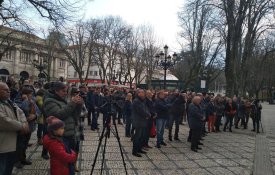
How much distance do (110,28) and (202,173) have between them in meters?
39.4

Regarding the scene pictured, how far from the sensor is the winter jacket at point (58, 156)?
4.62m

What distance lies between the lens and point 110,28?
45094mm

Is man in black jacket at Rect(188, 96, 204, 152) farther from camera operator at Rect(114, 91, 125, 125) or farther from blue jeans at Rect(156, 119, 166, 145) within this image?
camera operator at Rect(114, 91, 125, 125)

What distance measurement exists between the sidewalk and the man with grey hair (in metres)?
2.30

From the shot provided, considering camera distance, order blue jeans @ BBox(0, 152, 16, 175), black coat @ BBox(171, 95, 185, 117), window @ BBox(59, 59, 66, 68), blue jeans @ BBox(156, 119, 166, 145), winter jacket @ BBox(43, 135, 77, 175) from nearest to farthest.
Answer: blue jeans @ BBox(0, 152, 16, 175), winter jacket @ BBox(43, 135, 77, 175), blue jeans @ BBox(156, 119, 166, 145), black coat @ BBox(171, 95, 185, 117), window @ BBox(59, 59, 66, 68)

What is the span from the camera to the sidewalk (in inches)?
294

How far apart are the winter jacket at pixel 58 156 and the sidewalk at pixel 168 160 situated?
2.29 m

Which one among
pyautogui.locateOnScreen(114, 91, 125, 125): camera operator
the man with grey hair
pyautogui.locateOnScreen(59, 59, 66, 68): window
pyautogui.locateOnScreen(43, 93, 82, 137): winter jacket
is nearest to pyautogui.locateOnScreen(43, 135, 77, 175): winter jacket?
the man with grey hair

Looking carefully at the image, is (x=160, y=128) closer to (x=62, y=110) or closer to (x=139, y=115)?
(x=139, y=115)

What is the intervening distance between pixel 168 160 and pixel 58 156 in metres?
4.70

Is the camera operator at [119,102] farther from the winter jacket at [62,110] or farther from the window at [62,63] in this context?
the window at [62,63]

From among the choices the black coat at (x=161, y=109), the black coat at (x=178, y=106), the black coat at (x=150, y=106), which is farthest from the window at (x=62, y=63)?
the black coat at (x=150, y=106)

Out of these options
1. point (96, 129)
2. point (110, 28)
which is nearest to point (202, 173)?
point (96, 129)

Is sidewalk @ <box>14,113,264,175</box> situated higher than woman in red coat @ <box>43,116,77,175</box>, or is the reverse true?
woman in red coat @ <box>43,116,77,175</box>
